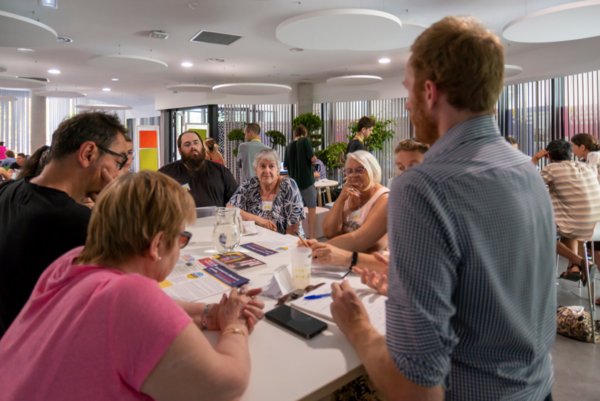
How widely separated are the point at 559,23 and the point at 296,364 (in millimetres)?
4456

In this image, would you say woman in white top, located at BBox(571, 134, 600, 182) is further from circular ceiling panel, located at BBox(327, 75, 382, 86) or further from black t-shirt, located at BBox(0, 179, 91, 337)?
black t-shirt, located at BBox(0, 179, 91, 337)

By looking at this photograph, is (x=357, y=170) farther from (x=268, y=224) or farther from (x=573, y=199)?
(x=573, y=199)

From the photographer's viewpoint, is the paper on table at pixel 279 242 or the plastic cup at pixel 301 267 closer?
the plastic cup at pixel 301 267

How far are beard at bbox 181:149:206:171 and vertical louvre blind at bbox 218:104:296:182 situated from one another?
25.7 ft

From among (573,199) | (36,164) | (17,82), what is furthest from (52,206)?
(17,82)

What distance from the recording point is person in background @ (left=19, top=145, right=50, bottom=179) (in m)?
1.59

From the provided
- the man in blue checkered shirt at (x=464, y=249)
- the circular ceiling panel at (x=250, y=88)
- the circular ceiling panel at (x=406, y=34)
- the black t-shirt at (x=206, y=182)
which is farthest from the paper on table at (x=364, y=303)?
the circular ceiling panel at (x=250, y=88)

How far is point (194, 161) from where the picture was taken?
12.2 ft

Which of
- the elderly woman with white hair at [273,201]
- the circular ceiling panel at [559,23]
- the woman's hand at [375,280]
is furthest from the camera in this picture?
the circular ceiling panel at [559,23]

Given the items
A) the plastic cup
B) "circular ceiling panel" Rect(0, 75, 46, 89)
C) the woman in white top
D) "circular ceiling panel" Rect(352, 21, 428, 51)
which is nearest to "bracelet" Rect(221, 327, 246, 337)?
the plastic cup

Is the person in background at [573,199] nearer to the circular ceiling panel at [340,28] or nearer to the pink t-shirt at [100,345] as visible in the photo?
the circular ceiling panel at [340,28]

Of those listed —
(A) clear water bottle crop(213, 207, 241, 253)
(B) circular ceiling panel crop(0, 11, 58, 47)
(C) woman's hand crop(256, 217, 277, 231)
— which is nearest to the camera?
(A) clear water bottle crop(213, 207, 241, 253)

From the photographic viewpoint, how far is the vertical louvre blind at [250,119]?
459 inches

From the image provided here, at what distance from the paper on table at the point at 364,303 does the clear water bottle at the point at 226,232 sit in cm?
70
